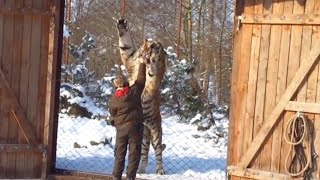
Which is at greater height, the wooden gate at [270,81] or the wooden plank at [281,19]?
the wooden plank at [281,19]

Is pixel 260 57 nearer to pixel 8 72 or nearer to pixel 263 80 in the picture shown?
pixel 263 80

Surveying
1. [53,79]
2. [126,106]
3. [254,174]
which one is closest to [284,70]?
[254,174]

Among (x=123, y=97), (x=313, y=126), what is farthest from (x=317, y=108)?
(x=123, y=97)

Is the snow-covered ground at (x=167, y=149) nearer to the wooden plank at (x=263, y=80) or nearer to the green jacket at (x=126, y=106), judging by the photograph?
the green jacket at (x=126, y=106)

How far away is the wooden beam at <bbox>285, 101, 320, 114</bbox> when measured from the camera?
708 centimetres

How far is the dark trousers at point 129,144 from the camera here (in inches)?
303

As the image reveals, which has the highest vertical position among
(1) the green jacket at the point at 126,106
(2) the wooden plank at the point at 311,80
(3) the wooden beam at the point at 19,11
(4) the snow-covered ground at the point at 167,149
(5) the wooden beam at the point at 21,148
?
(3) the wooden beam at the point at 19,11

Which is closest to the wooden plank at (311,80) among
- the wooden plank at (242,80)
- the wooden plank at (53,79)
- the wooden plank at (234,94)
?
the wooden plank at (242,80)

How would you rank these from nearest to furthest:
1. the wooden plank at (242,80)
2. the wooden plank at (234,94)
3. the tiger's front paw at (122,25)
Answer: the wooden plank at (242,80) → the wooden plank at (234,94) → the tiger's front paw at (122,25)

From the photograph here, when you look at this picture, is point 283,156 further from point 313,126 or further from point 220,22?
point 220,22

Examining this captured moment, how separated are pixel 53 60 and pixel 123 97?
53.6 inches

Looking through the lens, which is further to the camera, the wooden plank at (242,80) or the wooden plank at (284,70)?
the wooden plank at (242,80)

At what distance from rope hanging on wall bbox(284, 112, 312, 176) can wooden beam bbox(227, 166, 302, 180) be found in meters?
0.11

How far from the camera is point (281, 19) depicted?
23.7 ft
